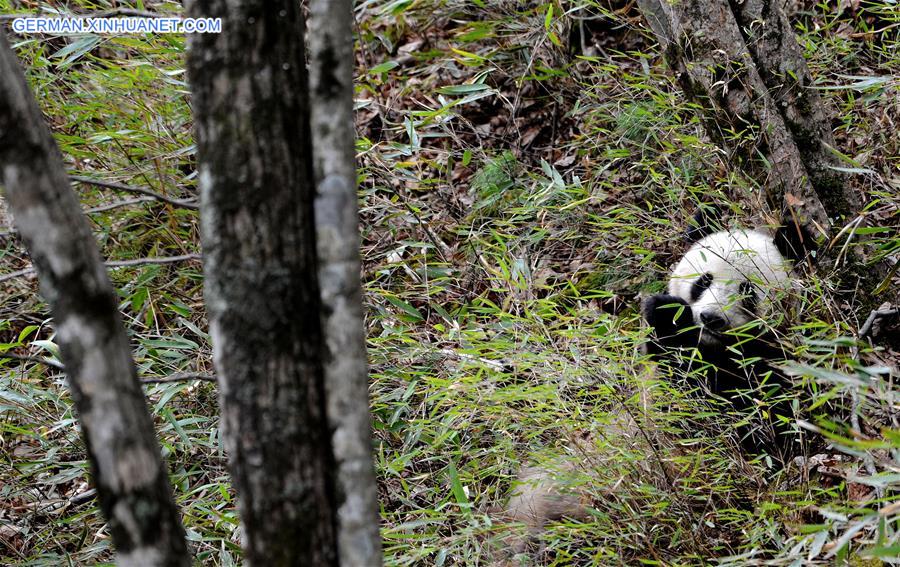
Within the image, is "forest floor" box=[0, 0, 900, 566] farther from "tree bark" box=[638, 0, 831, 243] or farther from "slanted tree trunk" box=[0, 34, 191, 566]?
"slanted tree trunk" box=[0, 34, 191, 566]

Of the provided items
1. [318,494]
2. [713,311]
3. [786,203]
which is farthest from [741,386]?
[318,494]

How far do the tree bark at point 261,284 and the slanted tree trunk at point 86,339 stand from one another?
12 cm

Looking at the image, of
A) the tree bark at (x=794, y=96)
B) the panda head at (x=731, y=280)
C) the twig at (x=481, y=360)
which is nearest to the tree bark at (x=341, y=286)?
the twig at (x=481, y=360)

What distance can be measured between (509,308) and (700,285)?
661 mm

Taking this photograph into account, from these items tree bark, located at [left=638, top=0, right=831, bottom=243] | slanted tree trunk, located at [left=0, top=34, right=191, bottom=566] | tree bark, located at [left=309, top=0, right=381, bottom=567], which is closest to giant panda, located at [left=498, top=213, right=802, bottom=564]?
tree bark, located at [left=638, top=0, right=831, bottom=243]

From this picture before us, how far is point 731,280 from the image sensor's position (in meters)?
2.37

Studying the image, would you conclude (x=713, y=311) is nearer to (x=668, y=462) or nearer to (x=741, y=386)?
(x=741, y=386)

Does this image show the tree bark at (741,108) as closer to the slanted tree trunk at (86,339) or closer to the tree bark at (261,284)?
the tree bark at (261,284)

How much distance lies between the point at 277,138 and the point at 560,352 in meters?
1.44

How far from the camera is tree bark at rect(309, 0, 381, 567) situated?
3.55ft

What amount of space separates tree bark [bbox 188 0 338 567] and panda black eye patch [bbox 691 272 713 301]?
1804 millimetres

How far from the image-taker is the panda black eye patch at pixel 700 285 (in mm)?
2609

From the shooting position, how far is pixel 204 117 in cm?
107

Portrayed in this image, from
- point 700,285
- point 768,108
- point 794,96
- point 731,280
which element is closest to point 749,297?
point 731,280
